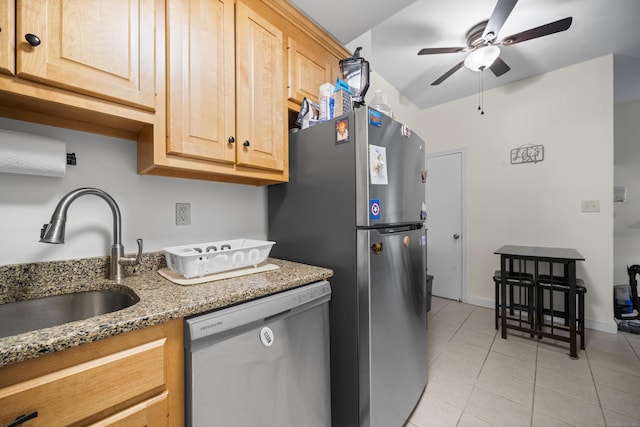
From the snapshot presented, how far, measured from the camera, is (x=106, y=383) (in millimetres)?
625

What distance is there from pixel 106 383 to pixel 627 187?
532 cm

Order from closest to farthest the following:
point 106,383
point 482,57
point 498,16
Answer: point 106,383
point 498,16
point 482,57

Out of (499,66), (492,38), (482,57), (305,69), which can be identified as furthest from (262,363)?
(499,66)

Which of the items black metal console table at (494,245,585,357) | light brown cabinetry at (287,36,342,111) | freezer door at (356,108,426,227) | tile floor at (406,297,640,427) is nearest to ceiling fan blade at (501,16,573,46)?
freezer door at (356,108,426,227)

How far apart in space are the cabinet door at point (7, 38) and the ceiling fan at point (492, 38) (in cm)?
216

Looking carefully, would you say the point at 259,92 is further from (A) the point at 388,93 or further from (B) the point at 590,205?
(B) the point at 590,205

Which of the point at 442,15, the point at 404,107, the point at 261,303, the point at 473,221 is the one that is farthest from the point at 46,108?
the point at 473,221

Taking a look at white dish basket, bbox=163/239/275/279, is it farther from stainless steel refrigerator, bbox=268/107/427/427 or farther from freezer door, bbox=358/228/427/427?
freezer door, bbox=358/228/427/427

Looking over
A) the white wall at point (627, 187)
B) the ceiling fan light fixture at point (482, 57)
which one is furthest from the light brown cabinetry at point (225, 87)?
the white wall at point (627, 187)

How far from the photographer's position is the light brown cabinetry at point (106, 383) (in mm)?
535

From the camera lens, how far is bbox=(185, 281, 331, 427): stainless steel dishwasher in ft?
2.48

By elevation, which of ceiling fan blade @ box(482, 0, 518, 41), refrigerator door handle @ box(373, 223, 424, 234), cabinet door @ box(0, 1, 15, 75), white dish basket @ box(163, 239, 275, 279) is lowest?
white dish basket @ box(163, 239, 275, 279)

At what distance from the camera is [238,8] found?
1216 millimetres

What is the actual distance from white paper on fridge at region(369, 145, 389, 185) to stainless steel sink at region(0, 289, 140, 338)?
1049mm
